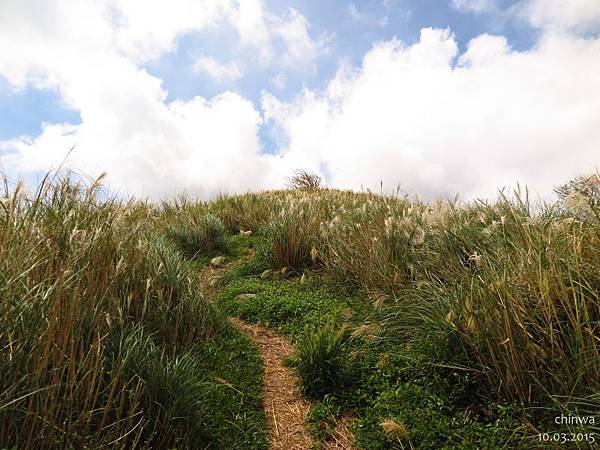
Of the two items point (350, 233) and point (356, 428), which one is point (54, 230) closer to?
point (356, 428)

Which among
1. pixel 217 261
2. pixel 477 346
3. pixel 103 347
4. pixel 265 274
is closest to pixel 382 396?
pixel 477 346

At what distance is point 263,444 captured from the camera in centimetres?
280

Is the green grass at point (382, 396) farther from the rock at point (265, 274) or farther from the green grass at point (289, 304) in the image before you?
the rock at point (265, 274)

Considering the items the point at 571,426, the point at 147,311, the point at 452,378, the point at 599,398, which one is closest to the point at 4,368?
the point at 147,311

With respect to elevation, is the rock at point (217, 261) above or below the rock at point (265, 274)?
above

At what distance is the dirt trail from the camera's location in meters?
2.86

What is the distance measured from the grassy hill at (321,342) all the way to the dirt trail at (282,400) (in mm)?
109

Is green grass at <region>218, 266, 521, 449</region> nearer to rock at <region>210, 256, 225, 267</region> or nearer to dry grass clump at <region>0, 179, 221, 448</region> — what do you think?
dry grass clump at <region>0, 179, 221, 448</region>

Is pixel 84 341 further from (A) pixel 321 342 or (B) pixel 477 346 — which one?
(B) pixel 477 346

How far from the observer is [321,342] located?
333 cm

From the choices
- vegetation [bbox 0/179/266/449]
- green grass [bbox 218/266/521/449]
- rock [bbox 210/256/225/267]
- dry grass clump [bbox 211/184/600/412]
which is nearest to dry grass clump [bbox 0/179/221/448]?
vegetation [bbox 0/179/266/449]

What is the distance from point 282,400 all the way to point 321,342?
2.11 feet

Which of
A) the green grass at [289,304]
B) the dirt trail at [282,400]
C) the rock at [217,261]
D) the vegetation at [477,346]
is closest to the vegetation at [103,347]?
the dirt trail at [282,400]

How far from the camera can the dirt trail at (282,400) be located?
2.86m
